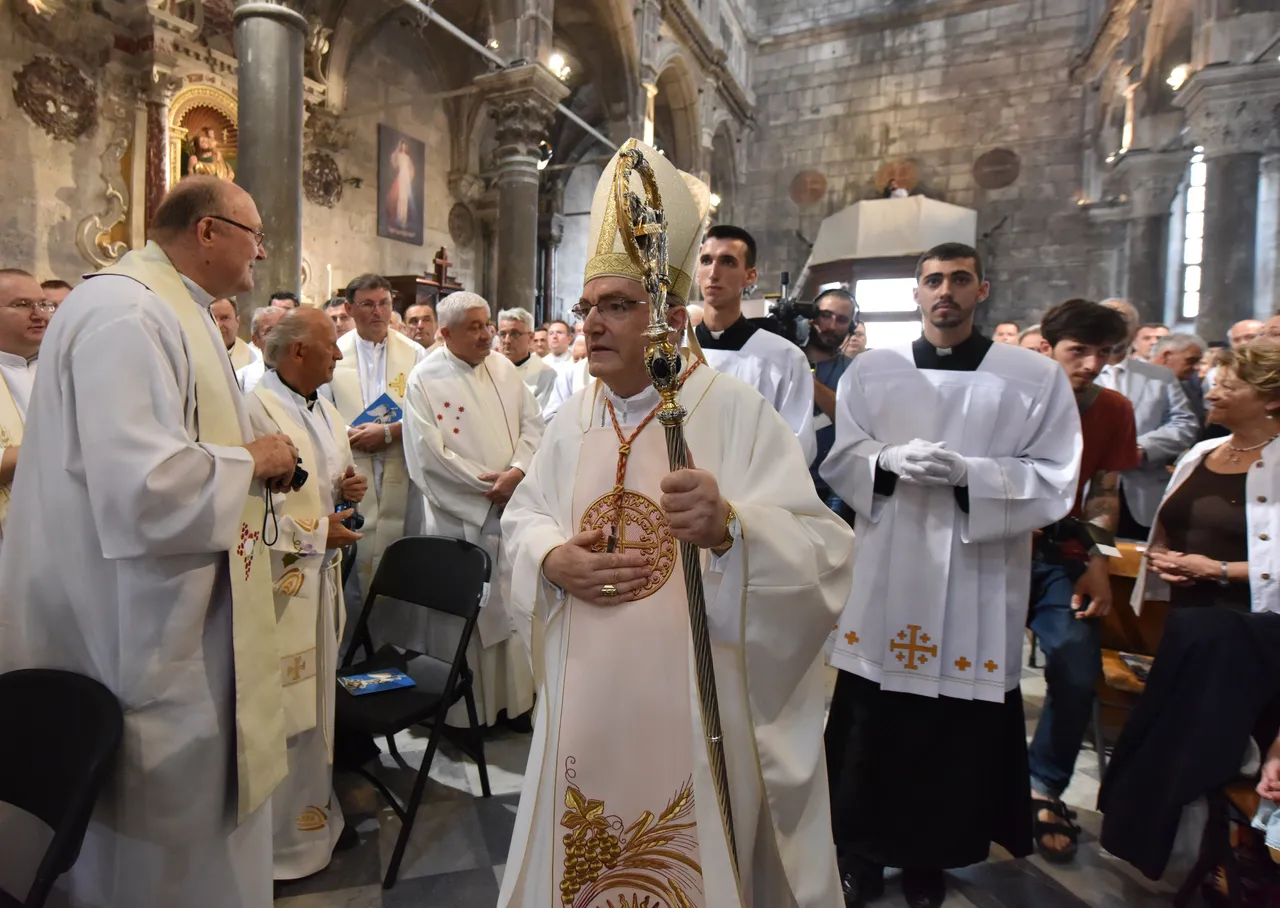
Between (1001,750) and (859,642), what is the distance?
1.83 ft

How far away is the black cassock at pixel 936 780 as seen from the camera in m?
2.35

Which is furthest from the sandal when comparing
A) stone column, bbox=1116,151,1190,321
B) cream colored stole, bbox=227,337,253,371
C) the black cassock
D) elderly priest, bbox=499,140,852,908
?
stone column, bbox=1116,151,1190,321

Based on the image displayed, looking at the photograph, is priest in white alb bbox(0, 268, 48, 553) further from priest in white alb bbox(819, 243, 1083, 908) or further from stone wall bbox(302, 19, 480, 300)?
stone wall bbox(302, 19, 480, 300)

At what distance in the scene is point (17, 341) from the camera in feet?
10.4

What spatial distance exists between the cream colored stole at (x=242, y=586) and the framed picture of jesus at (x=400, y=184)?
9.94 metres

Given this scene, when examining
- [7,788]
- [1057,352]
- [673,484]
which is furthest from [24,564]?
[1057,352]

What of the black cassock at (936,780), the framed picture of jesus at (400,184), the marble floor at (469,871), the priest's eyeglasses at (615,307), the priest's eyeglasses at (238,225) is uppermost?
the framed picture of jesus at (400,184)

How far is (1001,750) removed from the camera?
239 centimetres

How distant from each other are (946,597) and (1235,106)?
958cm

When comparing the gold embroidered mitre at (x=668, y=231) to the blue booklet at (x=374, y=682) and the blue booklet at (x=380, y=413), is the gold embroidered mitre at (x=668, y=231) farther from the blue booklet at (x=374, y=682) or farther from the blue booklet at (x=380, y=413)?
the blue booklet at (x=380, y=413)

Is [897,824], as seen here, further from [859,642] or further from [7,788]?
[7,788]

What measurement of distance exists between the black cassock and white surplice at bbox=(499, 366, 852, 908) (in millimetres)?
925

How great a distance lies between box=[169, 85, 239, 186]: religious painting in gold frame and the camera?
7.68 metres

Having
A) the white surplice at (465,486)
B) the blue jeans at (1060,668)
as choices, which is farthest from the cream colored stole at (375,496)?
the blue jeans at (1060,668)
